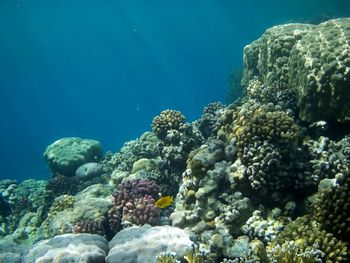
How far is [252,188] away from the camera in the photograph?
304 inches

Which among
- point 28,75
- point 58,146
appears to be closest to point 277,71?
point 58,146

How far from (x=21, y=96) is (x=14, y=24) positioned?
94.6 meters

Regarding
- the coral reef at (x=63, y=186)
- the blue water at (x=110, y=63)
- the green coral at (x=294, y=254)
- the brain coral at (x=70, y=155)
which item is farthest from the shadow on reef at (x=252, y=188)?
the blue water at (x=110, y=63)

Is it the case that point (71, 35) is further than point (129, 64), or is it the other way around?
point (129, 64)

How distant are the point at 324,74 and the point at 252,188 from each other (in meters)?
3.66

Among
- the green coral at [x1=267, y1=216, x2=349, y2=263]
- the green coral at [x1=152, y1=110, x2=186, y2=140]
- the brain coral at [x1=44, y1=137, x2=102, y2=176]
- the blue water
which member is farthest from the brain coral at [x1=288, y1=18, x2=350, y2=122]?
the blue water

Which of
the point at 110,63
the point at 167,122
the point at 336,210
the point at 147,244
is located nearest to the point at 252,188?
the point at 336,210

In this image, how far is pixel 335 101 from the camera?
349 inches

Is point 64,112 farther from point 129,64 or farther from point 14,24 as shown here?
point 14,24

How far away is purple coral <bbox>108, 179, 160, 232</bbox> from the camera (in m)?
8.68

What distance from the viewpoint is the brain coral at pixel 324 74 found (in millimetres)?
8781

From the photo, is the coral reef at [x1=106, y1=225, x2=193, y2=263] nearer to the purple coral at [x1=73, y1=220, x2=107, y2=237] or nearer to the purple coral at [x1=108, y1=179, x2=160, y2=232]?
the purple coral at [x1=108, y1=179, x2=160, y2=232]

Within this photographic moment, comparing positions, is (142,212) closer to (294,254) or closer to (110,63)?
(294,254)

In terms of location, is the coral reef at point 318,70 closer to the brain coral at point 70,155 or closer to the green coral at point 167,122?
the green coral at point 167,122
